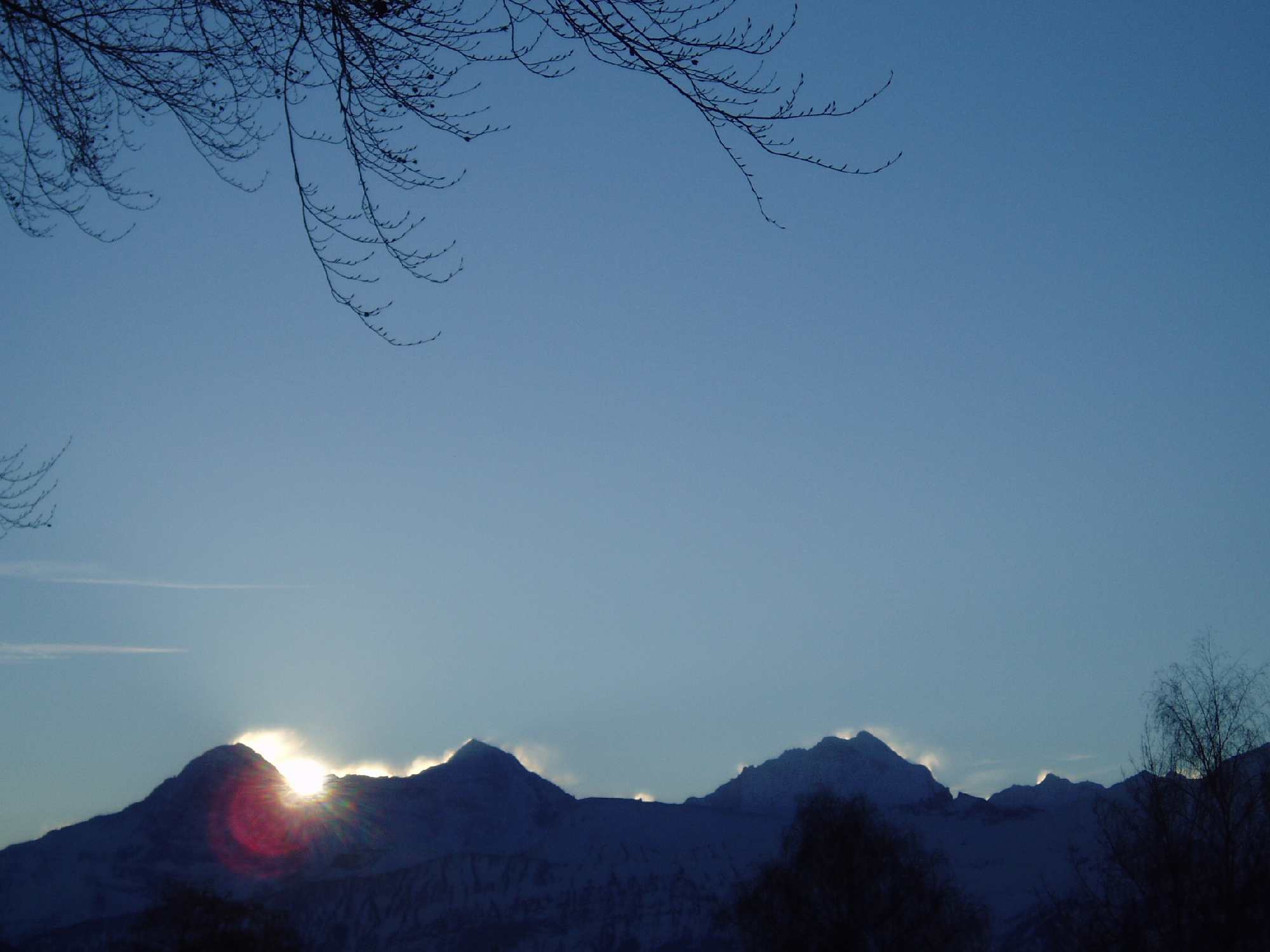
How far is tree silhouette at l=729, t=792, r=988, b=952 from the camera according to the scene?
3008cm

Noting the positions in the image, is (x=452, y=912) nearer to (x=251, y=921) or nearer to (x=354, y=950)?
(x=354, y=950)

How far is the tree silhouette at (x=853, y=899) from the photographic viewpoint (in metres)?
30.1

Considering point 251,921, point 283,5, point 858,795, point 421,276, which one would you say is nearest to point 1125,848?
point 858,795

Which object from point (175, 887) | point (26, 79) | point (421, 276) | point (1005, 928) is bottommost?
point (1005, 928)

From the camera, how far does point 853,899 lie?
31.0 m

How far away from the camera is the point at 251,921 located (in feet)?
96.7

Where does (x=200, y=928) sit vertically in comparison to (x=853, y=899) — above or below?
above

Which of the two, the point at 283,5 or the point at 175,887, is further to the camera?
the point at 175,887

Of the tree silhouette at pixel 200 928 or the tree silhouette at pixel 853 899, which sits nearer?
the tree silhouette at pixel 200 928

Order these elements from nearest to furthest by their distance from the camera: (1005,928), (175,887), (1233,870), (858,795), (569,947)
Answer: (1233,870) < (175,887) < (858,795) < (1005,928) < (569,947)

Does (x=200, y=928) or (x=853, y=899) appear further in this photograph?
(x=853, y=899)

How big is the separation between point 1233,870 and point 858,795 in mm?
16134

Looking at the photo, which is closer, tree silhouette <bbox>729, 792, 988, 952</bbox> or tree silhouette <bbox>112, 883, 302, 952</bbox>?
tree silhouette <bbox>112, 883, 302, 952</bbox>

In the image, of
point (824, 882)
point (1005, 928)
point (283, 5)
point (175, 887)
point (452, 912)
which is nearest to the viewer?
point (283, 5)
